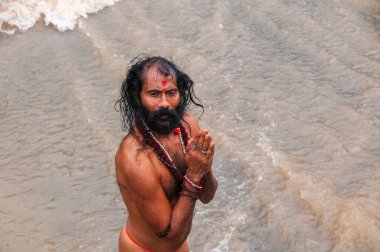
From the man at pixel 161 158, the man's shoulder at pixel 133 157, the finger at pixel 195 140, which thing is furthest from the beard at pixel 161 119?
the finger at pixel 195 140

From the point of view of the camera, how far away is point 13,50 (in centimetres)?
797

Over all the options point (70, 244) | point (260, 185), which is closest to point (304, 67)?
point (260, 185)

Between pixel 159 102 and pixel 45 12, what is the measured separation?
6366 mm

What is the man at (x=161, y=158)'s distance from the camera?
294 centimetres

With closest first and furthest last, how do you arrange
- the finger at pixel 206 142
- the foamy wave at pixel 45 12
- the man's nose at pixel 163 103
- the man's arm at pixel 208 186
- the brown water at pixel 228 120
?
the finger at pixel 206 142 < the man's nose at pixel 163 103 < the man's arm at pixel 208 186 < the brown water at pixel 228 120 < the foamy wave at pixel 45 12

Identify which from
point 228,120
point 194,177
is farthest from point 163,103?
point 228,120

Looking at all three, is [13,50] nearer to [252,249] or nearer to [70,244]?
[70,244]

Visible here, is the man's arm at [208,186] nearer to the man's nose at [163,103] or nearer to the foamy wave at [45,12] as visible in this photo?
the man's nose at [163,103]

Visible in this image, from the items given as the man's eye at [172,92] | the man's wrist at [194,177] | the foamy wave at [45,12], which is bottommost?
the foamy wave at [45,12]

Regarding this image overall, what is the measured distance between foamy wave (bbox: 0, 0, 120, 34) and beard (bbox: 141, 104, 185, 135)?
5.73 metres

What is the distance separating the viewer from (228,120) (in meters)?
6.35

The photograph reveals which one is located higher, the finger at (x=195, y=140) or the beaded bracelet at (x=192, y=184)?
the finger at (x=195, y=140)

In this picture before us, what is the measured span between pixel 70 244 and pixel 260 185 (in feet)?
5.95

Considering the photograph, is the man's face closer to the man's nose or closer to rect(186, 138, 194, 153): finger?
the man's nose
